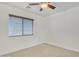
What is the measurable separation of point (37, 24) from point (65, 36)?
2.00 metres

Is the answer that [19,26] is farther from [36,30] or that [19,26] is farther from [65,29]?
[65,29]

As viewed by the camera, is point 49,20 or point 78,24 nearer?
point 78,24

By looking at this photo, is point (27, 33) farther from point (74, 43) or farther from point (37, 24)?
point (74, 43)

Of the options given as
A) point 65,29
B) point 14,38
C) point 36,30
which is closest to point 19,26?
point 14,38

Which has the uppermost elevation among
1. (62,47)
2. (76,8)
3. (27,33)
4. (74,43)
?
(76,8)

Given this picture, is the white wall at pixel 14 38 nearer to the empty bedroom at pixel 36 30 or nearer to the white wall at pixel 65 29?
the empty bedroom at pixel 36 30

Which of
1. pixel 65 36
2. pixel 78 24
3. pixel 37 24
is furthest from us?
pixel 37 24

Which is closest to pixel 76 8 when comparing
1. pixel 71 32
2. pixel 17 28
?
pixel 71 32

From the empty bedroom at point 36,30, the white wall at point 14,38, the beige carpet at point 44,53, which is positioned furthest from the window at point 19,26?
the beige carpet at point 44,53

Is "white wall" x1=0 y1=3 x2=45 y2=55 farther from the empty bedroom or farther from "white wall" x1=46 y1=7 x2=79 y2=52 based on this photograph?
"white wall" x1=46 y1=7 x2=79 y2=52

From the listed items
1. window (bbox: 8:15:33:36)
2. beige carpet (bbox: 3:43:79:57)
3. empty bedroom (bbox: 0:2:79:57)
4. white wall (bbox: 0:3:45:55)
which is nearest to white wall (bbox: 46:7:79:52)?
empty bedroom (bbox: 0:2:79:57)

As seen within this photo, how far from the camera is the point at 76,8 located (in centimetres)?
452

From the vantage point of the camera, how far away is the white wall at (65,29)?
454 centimetres

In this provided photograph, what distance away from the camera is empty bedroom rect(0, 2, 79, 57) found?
397 cm
